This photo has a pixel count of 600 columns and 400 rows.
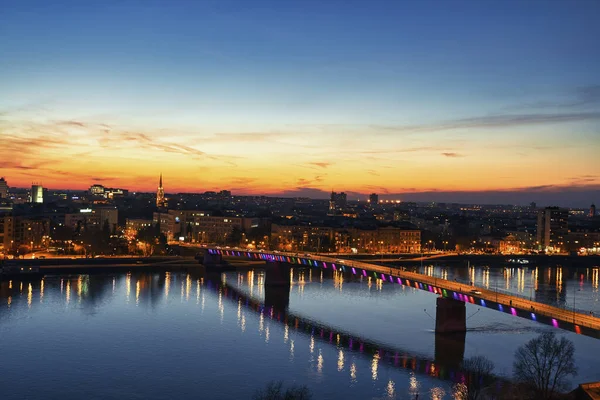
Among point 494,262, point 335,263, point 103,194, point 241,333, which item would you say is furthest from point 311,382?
point 103,194

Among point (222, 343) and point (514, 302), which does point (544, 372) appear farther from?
point (222, 343)

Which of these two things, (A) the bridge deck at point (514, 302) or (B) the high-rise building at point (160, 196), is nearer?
(A) the bridge deck at point (514, 302)

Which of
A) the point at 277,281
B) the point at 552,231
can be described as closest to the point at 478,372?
the point at 277,281

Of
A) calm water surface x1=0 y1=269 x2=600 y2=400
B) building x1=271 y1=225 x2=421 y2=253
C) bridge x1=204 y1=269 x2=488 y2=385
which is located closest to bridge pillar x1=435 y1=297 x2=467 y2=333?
bridge x1=204 y1=269 x2=488 y2=385

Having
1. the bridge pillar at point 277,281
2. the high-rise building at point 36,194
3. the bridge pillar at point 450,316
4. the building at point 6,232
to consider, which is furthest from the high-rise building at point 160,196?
the bridge pillar at point 450,316

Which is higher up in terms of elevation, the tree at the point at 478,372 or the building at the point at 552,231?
the building at the point at 552,231

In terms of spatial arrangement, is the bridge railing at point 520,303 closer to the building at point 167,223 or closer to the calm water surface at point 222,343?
the calm water surface at point 222,343

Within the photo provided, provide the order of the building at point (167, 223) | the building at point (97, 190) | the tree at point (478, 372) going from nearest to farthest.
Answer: the tree at point (478, 372), the building at point (167, 223), the building at point (97, 190)

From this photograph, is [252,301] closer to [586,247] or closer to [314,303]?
[314,303]
